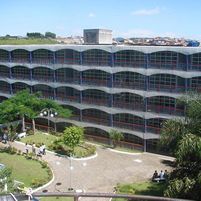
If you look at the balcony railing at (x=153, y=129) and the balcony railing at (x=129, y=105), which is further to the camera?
the balcony railing at (x=129, y=105)

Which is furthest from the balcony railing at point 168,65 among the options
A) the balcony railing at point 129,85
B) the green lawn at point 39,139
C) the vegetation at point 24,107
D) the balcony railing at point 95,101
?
the green lawn at point 39,139

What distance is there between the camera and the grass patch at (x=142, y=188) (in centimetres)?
3619

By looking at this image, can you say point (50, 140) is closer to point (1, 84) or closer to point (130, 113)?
point (130, 113)

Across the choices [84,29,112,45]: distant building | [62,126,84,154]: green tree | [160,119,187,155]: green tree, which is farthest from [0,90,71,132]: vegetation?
[160,119,187,155]: green tree

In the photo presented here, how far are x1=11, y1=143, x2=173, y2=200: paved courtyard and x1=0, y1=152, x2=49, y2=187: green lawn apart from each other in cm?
151

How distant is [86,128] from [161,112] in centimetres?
1381

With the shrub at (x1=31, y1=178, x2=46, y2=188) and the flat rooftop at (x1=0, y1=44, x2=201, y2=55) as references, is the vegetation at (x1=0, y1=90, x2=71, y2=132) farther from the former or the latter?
the shrub at (x1=31, y1=178, x2=46, y2=188)

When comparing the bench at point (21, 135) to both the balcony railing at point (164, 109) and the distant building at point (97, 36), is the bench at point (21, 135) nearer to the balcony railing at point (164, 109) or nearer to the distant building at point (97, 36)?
the balcony railing at point (164, 109)

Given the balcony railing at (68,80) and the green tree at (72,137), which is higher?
the balcony railing at (68,80)

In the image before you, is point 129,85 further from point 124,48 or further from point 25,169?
point 25,169

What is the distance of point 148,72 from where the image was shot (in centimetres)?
5138

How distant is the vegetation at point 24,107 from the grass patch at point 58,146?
3016 millimetres

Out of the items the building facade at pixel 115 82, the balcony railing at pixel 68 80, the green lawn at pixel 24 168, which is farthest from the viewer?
the balcony railing at pixel 68 80

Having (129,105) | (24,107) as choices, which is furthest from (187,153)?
(24,107)
